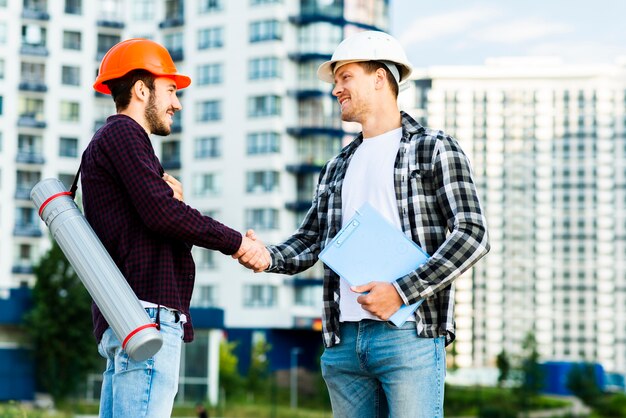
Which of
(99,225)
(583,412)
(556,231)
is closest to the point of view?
(99,225)

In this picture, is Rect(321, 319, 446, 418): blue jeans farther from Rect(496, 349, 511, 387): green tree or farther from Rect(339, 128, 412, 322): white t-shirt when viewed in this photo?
Rect(496, 349, 511, 387): green tree

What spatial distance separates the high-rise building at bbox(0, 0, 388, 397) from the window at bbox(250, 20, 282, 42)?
0.19ft

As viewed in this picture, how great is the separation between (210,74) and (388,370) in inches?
2222

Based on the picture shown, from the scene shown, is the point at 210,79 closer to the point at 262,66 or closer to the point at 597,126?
the point at 262,66

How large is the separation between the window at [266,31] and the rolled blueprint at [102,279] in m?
54.9

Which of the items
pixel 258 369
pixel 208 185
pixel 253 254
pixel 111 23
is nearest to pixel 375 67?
pixel 253 254

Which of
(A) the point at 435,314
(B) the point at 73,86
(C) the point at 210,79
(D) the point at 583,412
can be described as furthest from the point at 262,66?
(A) the point at 435,314

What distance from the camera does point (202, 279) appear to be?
5862cm

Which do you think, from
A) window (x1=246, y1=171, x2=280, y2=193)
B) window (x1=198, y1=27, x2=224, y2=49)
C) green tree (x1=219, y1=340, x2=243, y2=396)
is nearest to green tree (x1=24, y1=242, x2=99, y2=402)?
green tree (x1=219, y1=340, x2=243, y2=396)

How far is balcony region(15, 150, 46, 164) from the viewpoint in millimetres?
57781

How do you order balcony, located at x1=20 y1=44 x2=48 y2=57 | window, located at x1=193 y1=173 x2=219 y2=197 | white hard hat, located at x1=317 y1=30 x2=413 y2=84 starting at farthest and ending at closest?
1. window, located at x1=193 y1=173 x2=219 y2=197
2. balcony, located at x1=20 y1=44 x2=48 y2=57
3. white hard hat, located at x1=317 y1=30 x2=413 y2=84

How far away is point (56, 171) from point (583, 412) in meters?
33.2

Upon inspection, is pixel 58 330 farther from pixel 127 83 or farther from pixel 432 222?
pixel 432 222

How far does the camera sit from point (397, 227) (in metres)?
3.98
